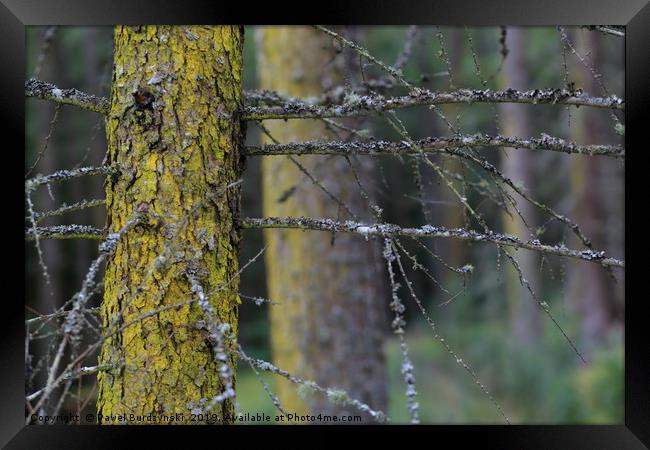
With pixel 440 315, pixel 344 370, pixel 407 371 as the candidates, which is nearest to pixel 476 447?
pixel 407 371

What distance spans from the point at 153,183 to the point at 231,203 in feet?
0.77

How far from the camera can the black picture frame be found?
5.65 ft

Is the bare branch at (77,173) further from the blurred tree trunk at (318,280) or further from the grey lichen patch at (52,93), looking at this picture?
the blurred tree trunk at (318,280)

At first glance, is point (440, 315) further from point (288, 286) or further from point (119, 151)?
point (119, 151)

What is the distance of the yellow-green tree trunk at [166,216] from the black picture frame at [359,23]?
4.2 inches

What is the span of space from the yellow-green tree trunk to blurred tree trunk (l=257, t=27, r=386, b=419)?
8.58ft

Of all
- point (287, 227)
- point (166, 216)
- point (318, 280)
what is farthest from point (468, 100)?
point (318, 280)

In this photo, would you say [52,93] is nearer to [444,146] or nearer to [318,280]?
[444,146]

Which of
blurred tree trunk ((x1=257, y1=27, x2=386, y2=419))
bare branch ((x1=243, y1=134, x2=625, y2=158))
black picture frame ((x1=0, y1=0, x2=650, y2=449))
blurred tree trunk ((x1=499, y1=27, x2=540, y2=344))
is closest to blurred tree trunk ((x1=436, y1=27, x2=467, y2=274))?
blurred tree trunk ((x1=499, y1=27, x2=540, y2=344))

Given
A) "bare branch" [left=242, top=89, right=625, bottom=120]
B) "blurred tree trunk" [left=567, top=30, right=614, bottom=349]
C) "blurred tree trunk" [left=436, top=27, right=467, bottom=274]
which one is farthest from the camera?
"blurred tree trunk" [left=436, top=27, right=467, bottom=274]

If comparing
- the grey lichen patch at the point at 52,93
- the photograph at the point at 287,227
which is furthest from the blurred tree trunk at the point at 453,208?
the grey lichen patch at the point at 52,93

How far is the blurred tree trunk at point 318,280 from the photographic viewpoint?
15.0ft

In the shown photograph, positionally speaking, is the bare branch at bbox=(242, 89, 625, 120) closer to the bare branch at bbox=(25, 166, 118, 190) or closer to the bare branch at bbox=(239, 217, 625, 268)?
the bare branch at bbox=(239, 217, 625, 268)

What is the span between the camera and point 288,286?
474 cm
